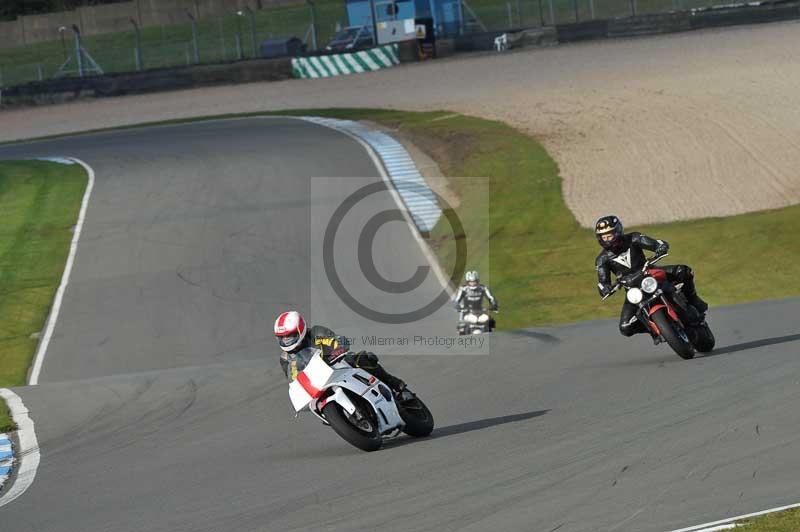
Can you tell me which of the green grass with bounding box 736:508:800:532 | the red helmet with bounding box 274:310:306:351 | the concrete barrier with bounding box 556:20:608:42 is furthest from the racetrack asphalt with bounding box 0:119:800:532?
the concrete barrier with bounding box 556:20:608:42

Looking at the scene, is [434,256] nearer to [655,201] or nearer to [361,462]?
[655,201]

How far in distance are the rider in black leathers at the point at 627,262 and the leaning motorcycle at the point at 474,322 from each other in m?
5.48

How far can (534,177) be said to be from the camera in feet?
98.9

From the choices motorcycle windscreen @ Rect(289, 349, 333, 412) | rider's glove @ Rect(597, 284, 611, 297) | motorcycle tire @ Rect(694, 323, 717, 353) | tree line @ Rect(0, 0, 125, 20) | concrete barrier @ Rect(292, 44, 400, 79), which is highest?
tree line @ Rect(0, 0, 125, 20)

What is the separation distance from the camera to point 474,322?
18797 mm

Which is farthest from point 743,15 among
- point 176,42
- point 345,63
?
point 176,42

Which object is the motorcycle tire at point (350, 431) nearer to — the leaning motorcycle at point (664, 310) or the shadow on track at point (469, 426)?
the shadow on track at point (469, 426)

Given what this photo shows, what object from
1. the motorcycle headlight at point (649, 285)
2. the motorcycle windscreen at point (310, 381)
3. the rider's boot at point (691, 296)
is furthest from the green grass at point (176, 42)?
the motorcycle windscreen at point (310, 381)

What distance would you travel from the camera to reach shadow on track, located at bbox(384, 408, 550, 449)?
1046 centimetres

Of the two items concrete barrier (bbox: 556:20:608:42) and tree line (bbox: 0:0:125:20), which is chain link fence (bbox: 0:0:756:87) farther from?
tree line (bbox: 0:0:125:20)

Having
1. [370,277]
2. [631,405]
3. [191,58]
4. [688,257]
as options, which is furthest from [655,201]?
[191,58]

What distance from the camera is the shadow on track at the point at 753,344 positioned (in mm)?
13375

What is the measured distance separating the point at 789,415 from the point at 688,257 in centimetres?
1508

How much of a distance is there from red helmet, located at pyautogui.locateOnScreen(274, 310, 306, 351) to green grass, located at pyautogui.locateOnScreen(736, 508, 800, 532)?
4.21 metres
